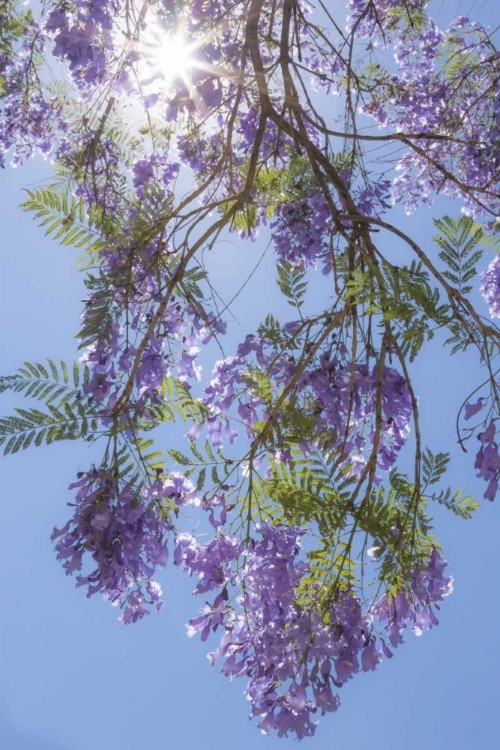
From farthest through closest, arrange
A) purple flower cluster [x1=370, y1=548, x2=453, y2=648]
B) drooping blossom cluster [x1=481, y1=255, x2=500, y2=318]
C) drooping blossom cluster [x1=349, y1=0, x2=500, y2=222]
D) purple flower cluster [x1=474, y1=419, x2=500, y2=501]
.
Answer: drooping blossom cluster [x1=481, y1=255, x2=500, y2=318] → drooping blossom cluster [x1=349, y1=0, x2=500, y2=222] → purple flower cluster [x1=370, y1=548, x2=453, y2=648] → purple flower cluster [x1=474, y1=419, x2=500, y2=501]

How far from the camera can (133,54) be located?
9.94 ft

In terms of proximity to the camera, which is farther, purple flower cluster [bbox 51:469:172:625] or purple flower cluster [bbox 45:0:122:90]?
purple flower cluster [bbox 45:0:122:90]

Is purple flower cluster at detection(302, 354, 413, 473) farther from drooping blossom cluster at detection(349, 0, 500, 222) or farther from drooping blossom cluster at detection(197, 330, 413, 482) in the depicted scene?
drooping blossom cluster at detection(349, 0, 500, 222)

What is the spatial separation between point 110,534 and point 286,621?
0.71 metres

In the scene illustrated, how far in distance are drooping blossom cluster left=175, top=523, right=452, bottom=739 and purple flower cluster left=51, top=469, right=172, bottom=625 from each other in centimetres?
20

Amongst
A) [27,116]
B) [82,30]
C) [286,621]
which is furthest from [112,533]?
[27,116]

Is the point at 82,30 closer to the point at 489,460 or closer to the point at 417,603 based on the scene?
the point at 489,460

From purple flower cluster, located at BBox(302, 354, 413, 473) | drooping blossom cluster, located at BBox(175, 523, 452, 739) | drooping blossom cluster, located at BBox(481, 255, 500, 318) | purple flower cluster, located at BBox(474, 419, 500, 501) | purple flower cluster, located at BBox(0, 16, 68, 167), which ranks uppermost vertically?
drooping blossom cluster, located at BBox(481, 255, 500, 318)

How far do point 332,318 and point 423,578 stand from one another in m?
1.00

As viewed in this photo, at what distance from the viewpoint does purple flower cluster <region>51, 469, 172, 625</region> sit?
2238mm

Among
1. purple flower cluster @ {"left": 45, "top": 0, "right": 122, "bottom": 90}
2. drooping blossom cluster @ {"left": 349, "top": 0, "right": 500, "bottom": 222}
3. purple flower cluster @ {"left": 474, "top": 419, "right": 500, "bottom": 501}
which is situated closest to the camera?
purple flower cluster @ {"left": 474, "top": 419, "right": 500, "bottom": 501}

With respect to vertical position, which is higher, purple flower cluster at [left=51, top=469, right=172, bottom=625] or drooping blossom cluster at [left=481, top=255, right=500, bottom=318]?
drooping blossom cluster at [left=481, top=255, right=500, bottom=318]

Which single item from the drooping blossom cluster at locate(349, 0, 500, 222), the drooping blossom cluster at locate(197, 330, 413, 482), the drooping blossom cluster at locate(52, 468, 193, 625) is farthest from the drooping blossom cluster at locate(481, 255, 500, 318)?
the drooping blossom cluster at locate(52, 468, 193, 625)

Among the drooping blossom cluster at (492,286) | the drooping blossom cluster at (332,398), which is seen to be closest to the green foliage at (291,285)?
the drooping blossom cluster at (332,398)
